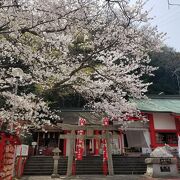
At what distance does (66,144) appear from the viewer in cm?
2033

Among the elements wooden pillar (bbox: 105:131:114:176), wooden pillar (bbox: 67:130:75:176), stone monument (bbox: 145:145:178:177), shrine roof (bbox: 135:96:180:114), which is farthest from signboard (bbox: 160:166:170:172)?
shrine roof (bbox: 135:96:180:114)

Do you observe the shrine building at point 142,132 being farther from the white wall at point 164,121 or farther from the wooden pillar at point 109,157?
the wooden pillar at point 109,157

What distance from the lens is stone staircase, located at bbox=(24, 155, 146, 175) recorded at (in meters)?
14.5

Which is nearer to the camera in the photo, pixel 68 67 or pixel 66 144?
pixel 68 67

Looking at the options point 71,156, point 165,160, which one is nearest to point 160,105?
point 165,160

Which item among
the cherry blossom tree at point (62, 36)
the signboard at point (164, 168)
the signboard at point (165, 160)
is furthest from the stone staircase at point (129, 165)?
the cherry blossom tree at point (62, 36)

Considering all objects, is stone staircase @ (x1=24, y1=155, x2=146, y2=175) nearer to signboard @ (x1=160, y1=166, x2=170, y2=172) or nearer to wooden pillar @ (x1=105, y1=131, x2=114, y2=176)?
wooden pillar @ (x1=105, y1=131, x2=114, y2=176)

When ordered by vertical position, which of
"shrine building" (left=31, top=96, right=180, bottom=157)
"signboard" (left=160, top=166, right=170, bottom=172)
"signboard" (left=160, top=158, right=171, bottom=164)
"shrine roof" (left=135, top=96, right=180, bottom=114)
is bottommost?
"signboard" (left=160, top=166, right=170, bottom=172)

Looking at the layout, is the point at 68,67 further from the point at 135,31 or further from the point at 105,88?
the point at 105,88

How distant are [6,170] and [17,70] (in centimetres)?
294

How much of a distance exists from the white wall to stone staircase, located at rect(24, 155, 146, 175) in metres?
3.20

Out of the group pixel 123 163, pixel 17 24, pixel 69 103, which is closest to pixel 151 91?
pixel 69 103

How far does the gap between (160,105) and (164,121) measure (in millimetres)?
2295

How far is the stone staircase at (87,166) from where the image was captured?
Answer: 14.5m
